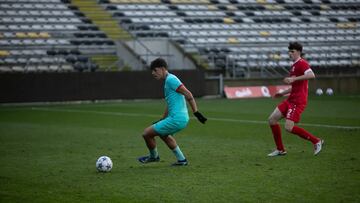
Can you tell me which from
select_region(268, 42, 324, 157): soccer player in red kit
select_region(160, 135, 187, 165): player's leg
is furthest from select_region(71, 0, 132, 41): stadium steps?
select_region(160, 135, 187, 165): player's leg

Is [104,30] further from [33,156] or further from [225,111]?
[33,156]

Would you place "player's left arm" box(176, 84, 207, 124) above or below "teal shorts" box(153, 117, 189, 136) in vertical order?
above

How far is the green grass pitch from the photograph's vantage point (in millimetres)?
9086

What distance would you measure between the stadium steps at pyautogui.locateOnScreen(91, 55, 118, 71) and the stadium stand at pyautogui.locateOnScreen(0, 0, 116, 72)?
350 mm

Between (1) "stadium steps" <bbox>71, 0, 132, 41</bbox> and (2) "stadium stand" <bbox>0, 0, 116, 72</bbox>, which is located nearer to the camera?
(2) "stadium stand" <bbox>0, 0, 116, 72</bbox>

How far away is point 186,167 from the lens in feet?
38.6

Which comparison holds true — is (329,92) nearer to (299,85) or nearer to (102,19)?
(102,19)

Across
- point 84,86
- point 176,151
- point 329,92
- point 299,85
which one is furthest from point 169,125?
point 329,92

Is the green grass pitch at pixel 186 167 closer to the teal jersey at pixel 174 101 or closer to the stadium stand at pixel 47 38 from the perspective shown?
the teal jersey at pixel 174 101

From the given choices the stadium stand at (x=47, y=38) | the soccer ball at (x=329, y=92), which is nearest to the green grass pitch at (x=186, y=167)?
the stadium stand at (x=47, y=38)

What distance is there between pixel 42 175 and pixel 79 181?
974 millimetres

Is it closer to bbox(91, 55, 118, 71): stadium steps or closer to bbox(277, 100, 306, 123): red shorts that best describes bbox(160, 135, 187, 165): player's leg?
bbox(277, 100, 306, 123): red shorts

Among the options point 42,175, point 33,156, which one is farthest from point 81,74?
point 42,175

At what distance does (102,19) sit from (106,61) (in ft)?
14.0
